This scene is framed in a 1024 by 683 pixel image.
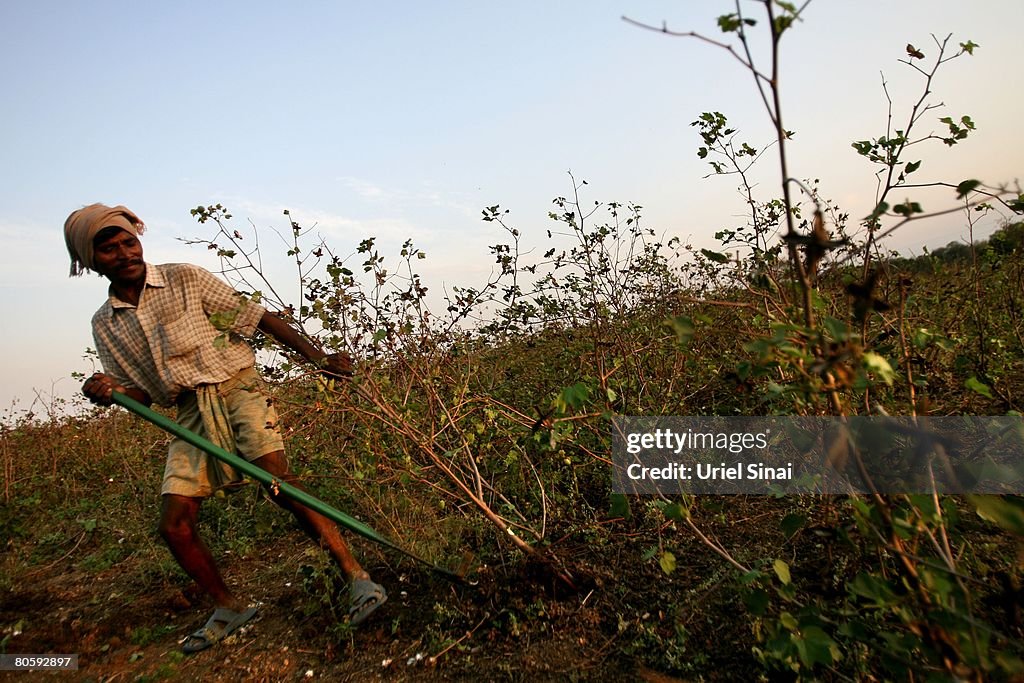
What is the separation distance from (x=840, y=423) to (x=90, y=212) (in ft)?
9.52

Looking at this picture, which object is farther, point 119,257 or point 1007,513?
point 119,257

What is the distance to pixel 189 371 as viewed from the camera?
2816 mm

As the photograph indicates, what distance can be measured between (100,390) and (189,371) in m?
0.33

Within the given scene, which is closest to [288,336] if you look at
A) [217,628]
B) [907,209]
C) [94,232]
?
Answer: [94,232]

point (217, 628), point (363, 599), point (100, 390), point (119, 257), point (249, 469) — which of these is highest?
point (119, 257)

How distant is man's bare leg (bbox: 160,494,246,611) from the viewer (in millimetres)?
2770

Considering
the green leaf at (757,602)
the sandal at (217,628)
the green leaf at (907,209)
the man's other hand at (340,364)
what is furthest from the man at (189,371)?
the green leaf at (907,209)

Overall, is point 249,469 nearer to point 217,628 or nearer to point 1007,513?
point 217,628

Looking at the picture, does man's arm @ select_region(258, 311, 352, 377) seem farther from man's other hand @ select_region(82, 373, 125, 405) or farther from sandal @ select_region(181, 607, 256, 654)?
sandal @ select_region(181, 607, 256, 654)

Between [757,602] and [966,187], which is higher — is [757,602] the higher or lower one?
the lower one

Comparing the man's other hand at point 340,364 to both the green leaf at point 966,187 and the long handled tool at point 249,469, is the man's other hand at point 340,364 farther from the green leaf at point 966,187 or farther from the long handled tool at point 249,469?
the green leaf at point 966,187

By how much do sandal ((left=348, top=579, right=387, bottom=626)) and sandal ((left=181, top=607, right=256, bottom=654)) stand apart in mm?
560

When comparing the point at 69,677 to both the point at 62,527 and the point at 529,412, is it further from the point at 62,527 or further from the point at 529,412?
the point at 529,412

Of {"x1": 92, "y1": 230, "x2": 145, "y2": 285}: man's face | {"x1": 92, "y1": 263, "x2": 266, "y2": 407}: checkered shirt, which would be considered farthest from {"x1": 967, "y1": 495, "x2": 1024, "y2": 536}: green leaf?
{"x1": 92, "y1": 230, "x2": 145, "y2": 285}: man's face
